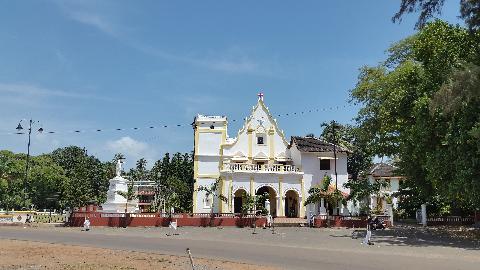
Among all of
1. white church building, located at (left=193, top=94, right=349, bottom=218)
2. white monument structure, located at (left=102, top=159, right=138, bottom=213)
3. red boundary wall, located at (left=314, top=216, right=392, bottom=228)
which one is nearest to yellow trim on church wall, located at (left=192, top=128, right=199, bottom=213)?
white church building, located at (left=193, top=94, right=349, bottom=218)

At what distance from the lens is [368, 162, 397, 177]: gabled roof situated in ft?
199

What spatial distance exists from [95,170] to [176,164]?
2961 centimetres

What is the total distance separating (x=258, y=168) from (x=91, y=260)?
30.6 meters

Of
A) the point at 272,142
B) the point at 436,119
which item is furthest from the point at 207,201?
the point at 436,119

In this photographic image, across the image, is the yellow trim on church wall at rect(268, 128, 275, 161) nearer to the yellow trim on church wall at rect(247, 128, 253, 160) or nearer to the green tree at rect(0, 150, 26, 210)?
the yellow trim on church wall at rect(247, 128, 253, 160)

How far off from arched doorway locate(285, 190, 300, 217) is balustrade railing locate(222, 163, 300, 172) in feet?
8.10

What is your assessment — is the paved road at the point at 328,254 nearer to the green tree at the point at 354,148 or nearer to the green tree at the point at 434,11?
the green tree at the point at 434,11

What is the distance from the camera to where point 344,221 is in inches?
1442

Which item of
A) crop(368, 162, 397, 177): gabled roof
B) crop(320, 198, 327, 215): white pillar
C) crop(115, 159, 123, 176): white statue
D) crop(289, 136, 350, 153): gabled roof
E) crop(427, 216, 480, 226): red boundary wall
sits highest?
crop(289, 136, 350, 153): gabled roof

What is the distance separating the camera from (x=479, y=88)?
48.9ft

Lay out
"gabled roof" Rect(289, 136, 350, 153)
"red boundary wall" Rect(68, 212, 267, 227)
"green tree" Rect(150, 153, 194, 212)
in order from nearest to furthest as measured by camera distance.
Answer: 1. "red boundary wall" Rect(68, 212, 267, 227)
2. "green tree" Rect(150, 153, 194, 212)
3. "gabled roof" Rect(289, 136, 350, 153)

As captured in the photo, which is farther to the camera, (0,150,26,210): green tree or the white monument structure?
(0,150,26,210): green tree

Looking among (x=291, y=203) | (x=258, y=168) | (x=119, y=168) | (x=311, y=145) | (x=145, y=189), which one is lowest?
(x=291, y=203)

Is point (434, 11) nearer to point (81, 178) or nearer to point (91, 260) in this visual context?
point (91, 260)
